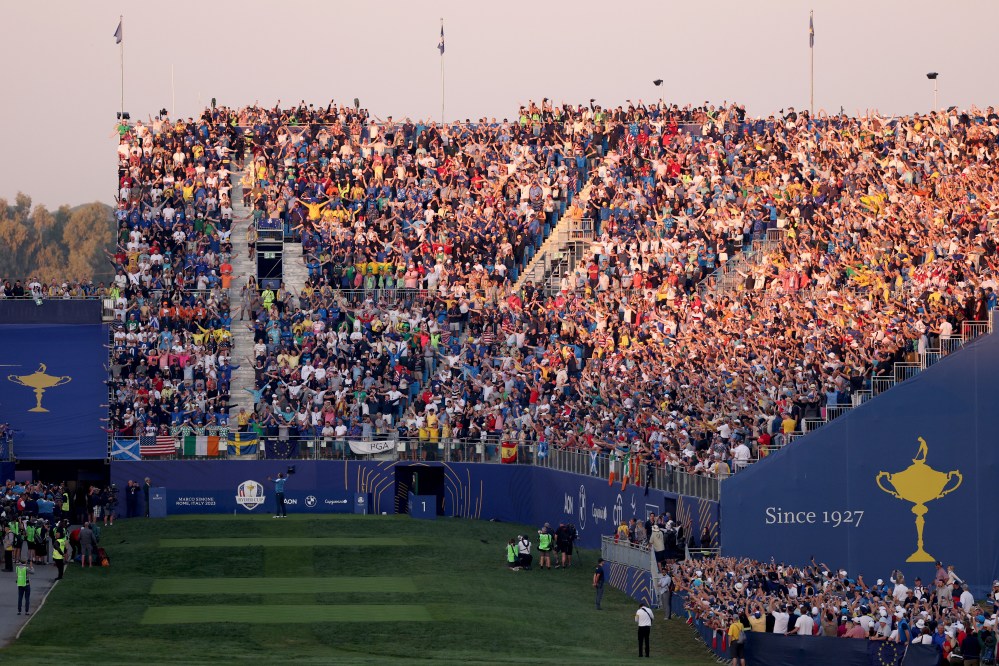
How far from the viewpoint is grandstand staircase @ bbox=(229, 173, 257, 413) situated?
55.0 meters

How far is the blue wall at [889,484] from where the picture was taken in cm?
4009

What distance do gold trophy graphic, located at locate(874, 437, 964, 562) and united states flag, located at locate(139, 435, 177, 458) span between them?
21.7 metres

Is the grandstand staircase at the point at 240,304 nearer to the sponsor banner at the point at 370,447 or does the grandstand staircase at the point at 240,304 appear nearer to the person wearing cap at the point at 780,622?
the sponsor banner at the point at 370,447

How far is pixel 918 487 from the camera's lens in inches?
1614

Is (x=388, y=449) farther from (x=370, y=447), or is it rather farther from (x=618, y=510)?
Answer: (x=618, y=510)

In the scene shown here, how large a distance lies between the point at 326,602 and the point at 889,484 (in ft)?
44.6

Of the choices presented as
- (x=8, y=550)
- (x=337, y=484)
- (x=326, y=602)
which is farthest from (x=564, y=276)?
(x=8, y=550)

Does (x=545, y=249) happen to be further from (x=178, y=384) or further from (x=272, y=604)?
(x=272, y=604)

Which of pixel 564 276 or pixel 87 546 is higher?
pixel 564 276

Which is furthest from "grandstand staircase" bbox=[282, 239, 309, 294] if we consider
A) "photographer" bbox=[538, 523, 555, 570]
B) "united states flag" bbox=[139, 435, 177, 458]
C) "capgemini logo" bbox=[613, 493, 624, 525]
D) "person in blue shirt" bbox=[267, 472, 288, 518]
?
"capgemini logo" bbox=[613, 493, 624, 525]

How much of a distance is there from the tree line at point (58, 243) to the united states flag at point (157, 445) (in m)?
81.9

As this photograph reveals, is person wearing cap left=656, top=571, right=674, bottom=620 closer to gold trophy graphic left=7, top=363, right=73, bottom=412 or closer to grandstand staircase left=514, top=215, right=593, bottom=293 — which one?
grandstand staircase left=514, top=215, right=593, bottom=293

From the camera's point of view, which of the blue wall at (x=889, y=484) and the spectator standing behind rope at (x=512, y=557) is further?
the spectator standing behind rope at (x=512, y=557)

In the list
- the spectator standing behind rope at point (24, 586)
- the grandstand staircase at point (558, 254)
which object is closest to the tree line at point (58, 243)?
the grandstand staircase at point (558, 254)
